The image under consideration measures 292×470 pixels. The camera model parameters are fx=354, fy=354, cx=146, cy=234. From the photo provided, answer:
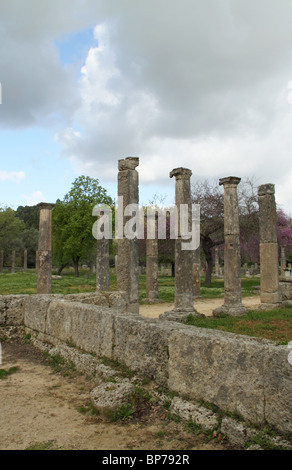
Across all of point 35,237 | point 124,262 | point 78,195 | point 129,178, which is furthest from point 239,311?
point 35,237

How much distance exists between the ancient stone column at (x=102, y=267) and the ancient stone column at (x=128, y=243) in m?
5.22

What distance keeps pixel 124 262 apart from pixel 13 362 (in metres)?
4.39

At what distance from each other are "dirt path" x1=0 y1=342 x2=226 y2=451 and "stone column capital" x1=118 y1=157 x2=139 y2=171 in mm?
6459

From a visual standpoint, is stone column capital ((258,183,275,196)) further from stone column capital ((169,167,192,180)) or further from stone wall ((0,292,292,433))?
stone wall ((0,292,292,433))

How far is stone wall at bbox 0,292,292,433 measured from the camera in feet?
10.4

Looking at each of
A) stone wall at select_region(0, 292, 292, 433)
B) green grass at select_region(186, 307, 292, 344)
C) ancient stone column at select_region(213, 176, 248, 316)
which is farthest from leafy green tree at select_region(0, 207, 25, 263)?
stone wall at select_region(0, 292, 292, 433)

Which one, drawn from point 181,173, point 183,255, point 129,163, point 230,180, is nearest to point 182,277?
point 183,255

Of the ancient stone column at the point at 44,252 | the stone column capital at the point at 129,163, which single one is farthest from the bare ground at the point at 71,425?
the ancient stone column at the point at 44,252

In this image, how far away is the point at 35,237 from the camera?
56.8 metres

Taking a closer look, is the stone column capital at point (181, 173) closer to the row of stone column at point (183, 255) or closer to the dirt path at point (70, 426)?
the row of stone column at point (183, 255)

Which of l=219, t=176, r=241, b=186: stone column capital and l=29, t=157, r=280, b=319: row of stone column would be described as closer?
l=29, t=157, r=280, b=319: row of stone column

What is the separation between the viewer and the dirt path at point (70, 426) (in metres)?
3.34

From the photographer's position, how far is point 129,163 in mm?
10211
